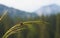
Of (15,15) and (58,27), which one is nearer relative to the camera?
(58,27)

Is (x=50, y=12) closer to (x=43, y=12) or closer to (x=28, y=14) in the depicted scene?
(x=43, y=12)

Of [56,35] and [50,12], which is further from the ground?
[50,12]

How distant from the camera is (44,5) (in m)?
1.35

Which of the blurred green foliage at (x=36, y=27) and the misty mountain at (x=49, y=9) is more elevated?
the misty mountain at (x=49, y=9)

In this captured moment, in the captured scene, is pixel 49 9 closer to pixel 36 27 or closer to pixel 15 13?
pixel 36 27

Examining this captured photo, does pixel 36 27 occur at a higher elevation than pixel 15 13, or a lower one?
lower

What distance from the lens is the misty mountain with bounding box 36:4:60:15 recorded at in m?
1.32

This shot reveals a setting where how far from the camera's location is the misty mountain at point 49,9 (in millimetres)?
1317

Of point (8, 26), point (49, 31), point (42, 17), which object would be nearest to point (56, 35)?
point (49, 31)

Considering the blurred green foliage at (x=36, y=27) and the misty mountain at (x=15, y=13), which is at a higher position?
the misty mountain at (x=15, y=13)

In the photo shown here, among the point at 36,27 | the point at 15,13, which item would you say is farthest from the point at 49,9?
the point at 15,13

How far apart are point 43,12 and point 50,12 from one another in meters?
0.06

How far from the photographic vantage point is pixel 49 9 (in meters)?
1.34

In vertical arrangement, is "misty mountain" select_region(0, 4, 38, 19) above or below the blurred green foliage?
above
